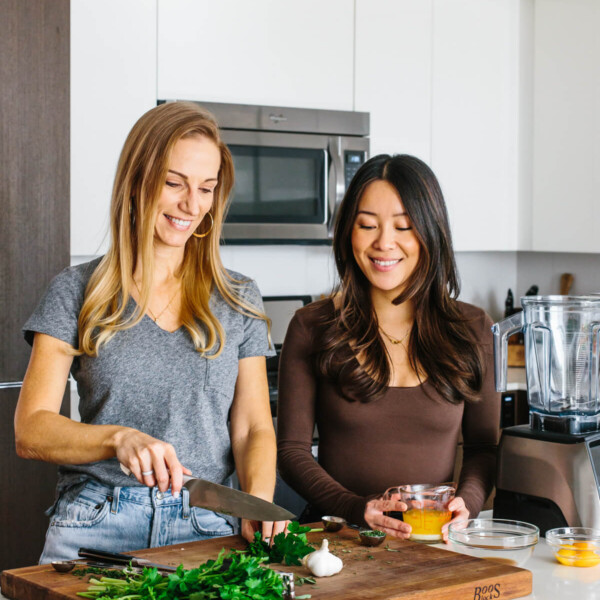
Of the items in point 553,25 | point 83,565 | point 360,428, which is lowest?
point 83,565

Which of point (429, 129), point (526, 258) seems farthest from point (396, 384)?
point (526, 258)

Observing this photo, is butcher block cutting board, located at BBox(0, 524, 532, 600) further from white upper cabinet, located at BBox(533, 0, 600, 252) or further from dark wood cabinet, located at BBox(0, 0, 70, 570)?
white upper cabinet, located at BBox(533, 0, 600, 252)

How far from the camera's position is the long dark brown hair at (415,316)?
1.86 meters

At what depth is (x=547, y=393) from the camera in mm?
1738

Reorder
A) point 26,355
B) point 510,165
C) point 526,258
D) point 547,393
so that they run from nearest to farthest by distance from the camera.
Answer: point 547,393 → point 26,355 → point 510,165 → point 526,258

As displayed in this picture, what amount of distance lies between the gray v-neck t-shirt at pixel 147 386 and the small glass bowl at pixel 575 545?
591mm

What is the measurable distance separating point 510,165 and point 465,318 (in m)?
2.24

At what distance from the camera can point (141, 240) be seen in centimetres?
165

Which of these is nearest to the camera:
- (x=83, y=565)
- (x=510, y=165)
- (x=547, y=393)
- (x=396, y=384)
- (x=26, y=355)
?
(x=83, y=565)

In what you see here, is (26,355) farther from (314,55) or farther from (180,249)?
(314,55)

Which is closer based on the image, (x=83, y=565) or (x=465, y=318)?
(x=83, y=565)

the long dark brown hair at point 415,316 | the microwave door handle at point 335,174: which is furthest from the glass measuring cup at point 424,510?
the microwave door handle at point 335,174

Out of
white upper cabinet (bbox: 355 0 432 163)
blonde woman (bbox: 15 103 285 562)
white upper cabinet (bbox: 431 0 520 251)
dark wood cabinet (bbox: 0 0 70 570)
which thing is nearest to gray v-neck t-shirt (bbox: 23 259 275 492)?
blonde woman (bbox: 15 103 285 562)

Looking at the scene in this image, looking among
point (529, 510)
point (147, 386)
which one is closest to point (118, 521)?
point (147, 386)
